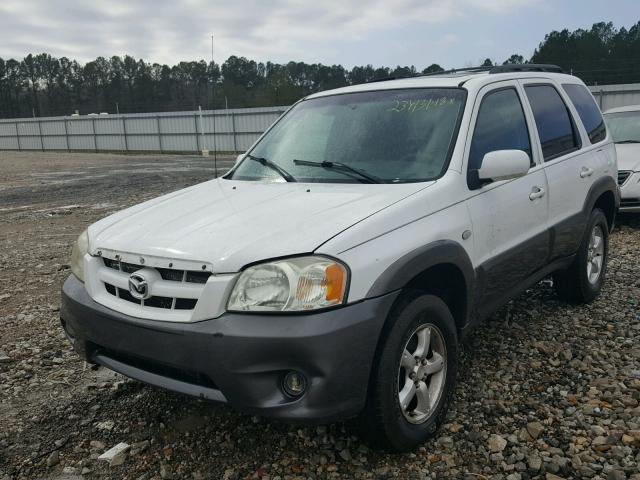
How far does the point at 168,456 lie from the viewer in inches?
109

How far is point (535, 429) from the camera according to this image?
114 inches

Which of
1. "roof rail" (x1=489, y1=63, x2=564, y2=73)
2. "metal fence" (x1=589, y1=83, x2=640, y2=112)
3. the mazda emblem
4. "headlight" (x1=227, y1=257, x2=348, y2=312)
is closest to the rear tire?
"roof rail" (x1=489, y1=63, x2=564, y2=73)

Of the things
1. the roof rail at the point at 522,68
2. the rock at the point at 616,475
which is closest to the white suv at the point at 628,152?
the roof rail at the point at 522,68

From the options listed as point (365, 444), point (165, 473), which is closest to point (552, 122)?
point (365, 444)

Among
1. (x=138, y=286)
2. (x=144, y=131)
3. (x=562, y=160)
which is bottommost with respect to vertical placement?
(x=144, y=131)

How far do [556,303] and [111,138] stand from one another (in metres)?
44.3

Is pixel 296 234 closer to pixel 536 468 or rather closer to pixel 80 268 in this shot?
pixel 80 268

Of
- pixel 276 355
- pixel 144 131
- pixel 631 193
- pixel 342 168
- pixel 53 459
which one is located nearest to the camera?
pixel 276 355

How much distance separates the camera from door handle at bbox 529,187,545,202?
3.62 metres

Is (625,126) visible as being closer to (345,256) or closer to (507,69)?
(507,69)

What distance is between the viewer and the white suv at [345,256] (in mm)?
2266

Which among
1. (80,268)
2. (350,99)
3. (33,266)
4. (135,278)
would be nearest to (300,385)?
(135,278)

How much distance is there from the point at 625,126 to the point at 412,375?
7.91 meters

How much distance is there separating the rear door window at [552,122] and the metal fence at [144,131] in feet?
95.9
